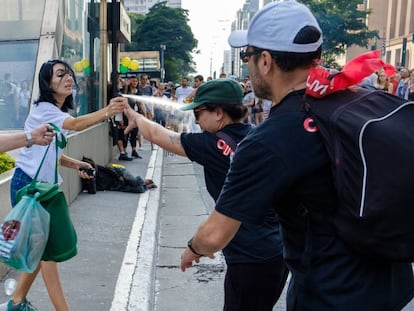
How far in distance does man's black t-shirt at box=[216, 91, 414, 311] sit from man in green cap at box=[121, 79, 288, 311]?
2.74 feet

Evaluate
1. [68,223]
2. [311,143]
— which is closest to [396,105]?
[311,143]

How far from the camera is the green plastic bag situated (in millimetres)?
3014

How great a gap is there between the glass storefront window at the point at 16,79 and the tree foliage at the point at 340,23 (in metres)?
38.9

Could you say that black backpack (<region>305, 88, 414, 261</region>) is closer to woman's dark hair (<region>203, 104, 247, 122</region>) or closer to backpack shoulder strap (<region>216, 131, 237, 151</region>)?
backpack shoulder strap (<region>216, 131, 237, 151</region>)

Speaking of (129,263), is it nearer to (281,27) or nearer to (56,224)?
(56,224)

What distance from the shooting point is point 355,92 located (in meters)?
1.61

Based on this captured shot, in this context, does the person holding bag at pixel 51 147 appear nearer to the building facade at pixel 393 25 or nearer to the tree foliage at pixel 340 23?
the tree foliage at pixel 340 23

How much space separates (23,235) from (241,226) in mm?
1324

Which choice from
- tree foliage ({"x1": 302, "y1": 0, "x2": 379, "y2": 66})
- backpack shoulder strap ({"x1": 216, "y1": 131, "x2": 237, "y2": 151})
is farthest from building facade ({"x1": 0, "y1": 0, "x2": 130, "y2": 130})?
tree foliage ({"x1": 302, "y1": 0, "x2": 379, "y2": 66})

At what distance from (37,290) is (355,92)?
342cm

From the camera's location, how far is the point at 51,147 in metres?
3.50

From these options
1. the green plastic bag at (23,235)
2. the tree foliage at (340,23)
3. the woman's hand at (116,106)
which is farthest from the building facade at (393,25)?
the green plastic bag at (23,235)

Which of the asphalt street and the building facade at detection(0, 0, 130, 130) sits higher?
the building facade at detection(0, 0, 130, 130)

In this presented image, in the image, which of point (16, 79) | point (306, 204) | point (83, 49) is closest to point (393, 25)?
point (83, 49)
